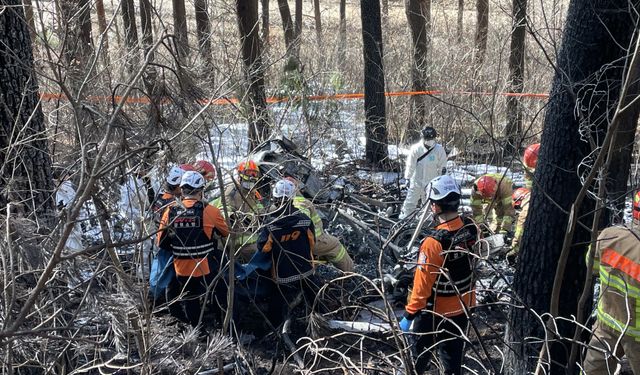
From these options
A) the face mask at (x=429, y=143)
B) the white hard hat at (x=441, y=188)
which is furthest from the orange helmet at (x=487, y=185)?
the white hard hat at (x=441, y=188)

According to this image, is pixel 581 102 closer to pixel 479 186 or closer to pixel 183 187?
pixel 183 187

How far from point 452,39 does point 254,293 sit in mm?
14003

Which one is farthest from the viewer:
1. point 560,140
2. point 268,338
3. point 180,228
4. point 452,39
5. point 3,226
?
point 452,39

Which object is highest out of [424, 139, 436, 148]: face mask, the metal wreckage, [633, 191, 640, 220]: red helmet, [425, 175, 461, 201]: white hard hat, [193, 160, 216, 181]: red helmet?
[425, 175, 461, 201]: white hard hat

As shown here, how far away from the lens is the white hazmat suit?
8984 millimetres

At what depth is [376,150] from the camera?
12.0 meters

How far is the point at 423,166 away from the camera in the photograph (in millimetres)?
9031

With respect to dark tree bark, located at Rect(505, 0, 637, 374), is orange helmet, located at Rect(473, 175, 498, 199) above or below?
below

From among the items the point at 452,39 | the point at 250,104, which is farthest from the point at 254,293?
the point at 452,39

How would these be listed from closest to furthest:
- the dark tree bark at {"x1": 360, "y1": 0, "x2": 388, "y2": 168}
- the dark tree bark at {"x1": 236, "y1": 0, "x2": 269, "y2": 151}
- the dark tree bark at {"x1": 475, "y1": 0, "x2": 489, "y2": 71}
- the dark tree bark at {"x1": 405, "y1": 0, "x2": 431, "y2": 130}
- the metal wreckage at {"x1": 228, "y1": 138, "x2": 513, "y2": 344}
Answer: the metal wreckage at {"x1": 228, "y1": 138, "x2": 513, "y2": 344} < the dark tree bark at {"x1": 236, "y1": 0, "x2": 269, "y2": 151} < the dark tree bark at {"x1": 360, "y1": 0, "x2": 388, "y2": 168} < the dark tree bark at {"x1": 405, "y1": 0, "x2": 431, "y2": 130} < the dark tree bark at {"x1": 475, "y1": 0, "x2": 489, "y2": 71}

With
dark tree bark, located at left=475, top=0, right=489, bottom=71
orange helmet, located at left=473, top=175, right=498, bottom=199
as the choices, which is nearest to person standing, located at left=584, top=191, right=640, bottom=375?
orange helmet, located at left=473, top=175, right=498, bottom=199

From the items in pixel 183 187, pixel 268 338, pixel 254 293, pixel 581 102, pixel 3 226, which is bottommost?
pixel 268 338

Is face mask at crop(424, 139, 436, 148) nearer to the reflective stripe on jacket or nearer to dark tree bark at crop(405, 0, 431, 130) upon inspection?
dark tree bark at crop(405, 0, 431, 130)

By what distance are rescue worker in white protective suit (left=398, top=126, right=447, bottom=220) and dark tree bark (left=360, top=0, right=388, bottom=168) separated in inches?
107
